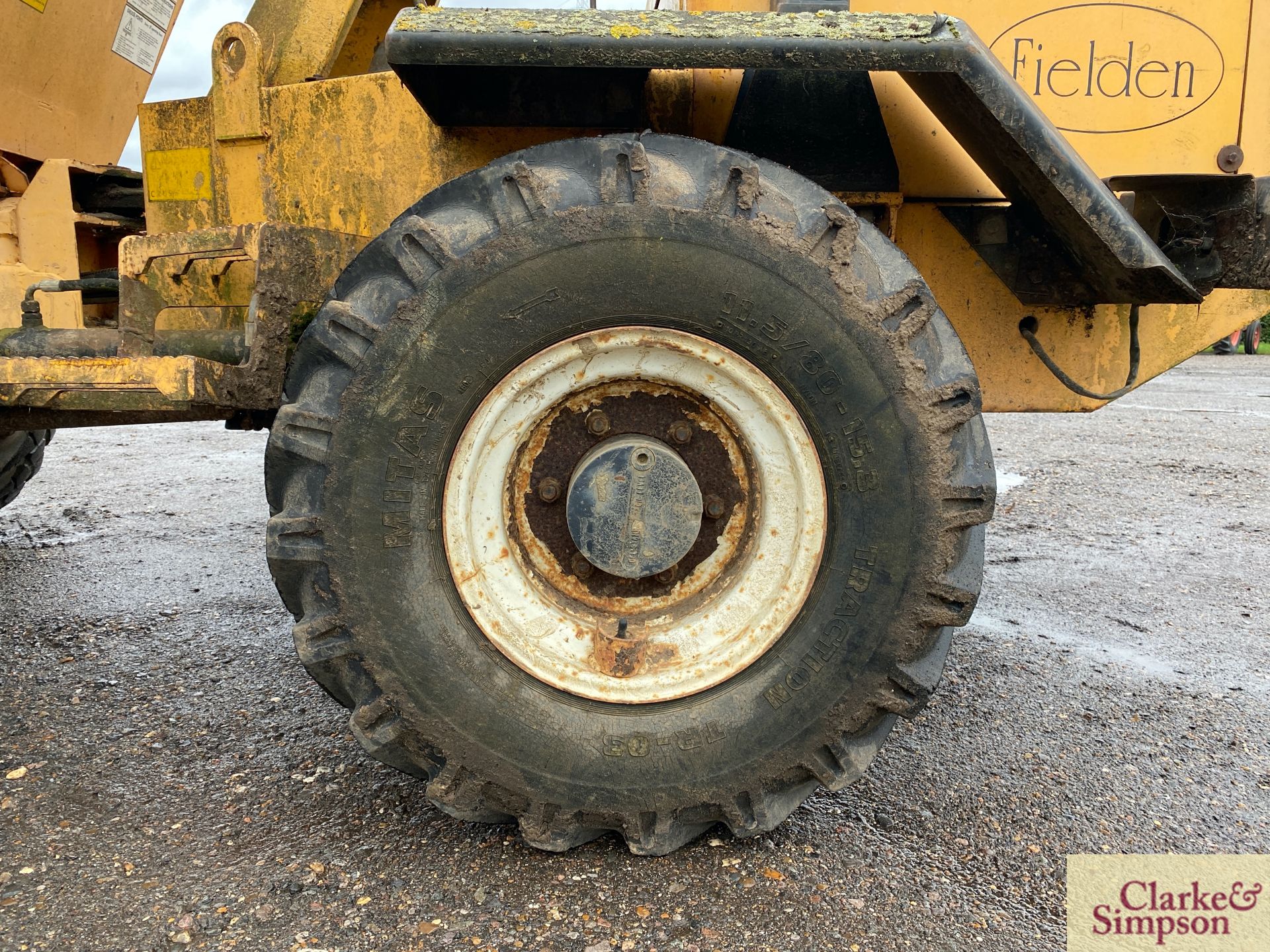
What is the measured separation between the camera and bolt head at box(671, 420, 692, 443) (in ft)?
6.48

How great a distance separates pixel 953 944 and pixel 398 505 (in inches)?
51.7

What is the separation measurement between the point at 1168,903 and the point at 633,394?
1499 mm

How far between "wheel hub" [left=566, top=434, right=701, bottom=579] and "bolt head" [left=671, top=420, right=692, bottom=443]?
0.38 ft

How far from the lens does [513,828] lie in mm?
2012

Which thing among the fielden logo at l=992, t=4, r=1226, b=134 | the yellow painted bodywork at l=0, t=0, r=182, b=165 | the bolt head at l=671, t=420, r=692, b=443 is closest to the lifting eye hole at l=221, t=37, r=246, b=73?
the yellow painted bodywork at l=0, t=0, r=182, b=165

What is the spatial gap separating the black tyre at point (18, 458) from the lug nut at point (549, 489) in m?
2.98

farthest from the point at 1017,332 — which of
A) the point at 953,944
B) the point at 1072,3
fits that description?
the point at 953,944

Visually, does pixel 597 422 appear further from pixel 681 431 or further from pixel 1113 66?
pixel 1113 66

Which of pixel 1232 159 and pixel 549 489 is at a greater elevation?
pixel 1232 159

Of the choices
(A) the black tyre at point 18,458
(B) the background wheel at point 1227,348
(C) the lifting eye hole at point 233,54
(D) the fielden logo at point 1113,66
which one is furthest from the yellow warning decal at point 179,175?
(B) the background wheel at point 1227,348

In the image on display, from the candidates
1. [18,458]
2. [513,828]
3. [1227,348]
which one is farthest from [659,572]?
[1227,348]

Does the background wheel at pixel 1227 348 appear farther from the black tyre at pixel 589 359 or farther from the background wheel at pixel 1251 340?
the black tyre at pixel 589 359

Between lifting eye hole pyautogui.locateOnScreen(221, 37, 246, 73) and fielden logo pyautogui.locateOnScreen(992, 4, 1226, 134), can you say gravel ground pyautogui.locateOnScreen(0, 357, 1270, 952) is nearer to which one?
fielden logo pyautogui.locateOnScreen(992, 4, 1226, 134)

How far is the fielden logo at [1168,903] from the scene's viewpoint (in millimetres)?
1698
